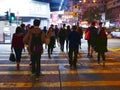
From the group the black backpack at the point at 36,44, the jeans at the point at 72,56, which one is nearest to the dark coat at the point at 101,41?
the jeans at the point at 72,56

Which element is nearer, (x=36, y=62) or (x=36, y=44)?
(x=36, y=44)

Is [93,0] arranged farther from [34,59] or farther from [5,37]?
[34,59]

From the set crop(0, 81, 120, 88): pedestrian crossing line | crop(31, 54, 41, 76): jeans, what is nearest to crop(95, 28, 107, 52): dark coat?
crop(31, 54, 41, 76): jeans

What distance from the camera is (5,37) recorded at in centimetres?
3856

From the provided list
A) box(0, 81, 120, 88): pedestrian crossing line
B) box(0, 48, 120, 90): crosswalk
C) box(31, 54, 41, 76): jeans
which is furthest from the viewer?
box(31, 54, 41, 76): jeans

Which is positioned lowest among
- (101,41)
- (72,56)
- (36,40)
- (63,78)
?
(63,78)

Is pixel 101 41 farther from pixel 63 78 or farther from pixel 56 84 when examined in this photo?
pixel 56 84

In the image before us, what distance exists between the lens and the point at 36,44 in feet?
40.7

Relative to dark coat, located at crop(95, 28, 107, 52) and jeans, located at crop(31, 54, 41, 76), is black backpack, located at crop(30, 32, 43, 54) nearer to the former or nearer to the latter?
jeans, located at crop(31, 54, 41, 76)

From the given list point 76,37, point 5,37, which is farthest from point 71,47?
point 5,37

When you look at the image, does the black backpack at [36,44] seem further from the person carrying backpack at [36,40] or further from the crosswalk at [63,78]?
the crosswalk at [63,78]

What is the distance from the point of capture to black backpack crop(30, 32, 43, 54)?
40.5ft

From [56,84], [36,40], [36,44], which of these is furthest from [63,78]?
[36,40]

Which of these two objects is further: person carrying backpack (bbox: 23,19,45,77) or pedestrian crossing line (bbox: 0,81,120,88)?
person carrying backpack (bbox: 23,19,45,77)
